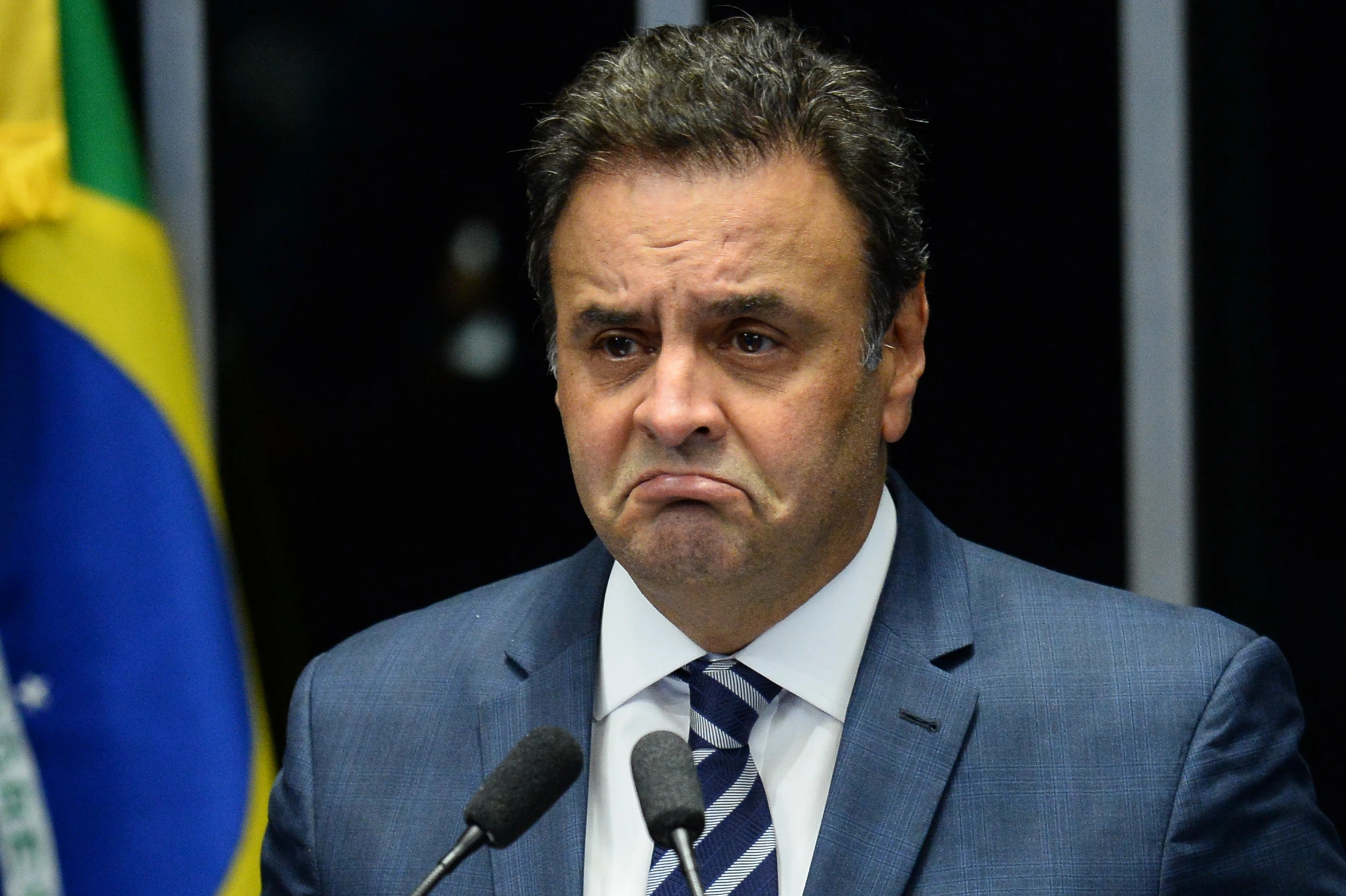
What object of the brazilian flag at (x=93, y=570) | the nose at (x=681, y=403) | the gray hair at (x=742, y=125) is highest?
the gray hair at (x=742, y=125)

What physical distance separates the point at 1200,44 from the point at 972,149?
53 cm

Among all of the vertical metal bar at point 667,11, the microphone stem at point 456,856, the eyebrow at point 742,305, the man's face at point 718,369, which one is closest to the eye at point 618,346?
the man's face at point 718,369

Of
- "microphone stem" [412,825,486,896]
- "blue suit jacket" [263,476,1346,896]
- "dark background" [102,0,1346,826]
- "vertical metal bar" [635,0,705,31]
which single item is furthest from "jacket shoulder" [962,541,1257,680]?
"vertical metal bar" [635,0,705,31]

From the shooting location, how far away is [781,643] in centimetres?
184

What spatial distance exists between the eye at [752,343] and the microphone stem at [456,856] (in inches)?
25.9

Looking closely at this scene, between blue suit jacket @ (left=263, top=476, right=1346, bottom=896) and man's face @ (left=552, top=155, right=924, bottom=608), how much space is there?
191 millimetres

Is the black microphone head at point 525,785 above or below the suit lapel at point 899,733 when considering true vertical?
above

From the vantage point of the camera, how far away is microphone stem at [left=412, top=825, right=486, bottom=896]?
Result: 1296mm

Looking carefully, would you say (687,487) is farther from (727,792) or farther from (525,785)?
(525,785)

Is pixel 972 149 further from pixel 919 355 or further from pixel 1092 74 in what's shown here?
pixel 919 355

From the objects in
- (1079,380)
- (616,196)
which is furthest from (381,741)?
(1079,380)

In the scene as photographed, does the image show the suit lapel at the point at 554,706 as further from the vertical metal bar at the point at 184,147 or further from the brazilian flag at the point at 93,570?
the vertical metal bar at the point at 184,147

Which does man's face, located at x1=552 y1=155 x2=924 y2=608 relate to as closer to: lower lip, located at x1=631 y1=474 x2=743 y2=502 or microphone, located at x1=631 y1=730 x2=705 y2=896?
lower lip, located at x1=631 y1=474 x2=743 y2=502

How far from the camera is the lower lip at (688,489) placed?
1.72 m
